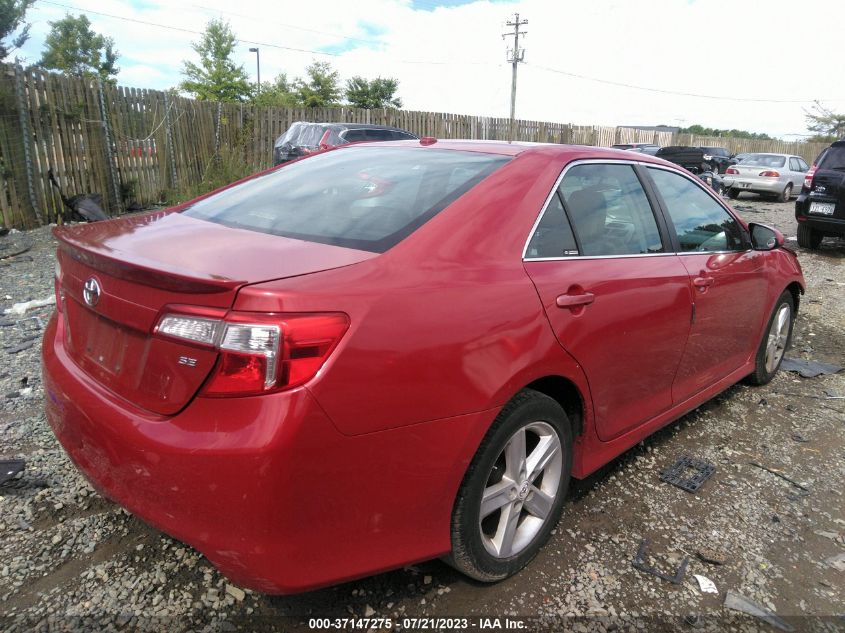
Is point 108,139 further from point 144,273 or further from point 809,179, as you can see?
point 809,179

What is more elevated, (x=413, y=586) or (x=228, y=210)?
(x=228, y=210)

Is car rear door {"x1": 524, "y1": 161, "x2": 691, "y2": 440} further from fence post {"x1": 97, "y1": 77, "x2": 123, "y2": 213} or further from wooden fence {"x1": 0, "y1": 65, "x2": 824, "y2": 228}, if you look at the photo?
fence post {"x1": 97, "y1": 77, "x2": 123, "y2": 213}

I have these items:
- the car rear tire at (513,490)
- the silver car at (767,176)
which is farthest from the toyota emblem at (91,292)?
the silver car at (767,176)

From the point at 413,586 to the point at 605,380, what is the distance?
111 centimetres

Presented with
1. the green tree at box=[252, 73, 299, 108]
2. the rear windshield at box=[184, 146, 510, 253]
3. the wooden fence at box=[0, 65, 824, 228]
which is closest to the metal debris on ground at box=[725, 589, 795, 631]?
the rear windshield at box=[184, 146, 510, 253]

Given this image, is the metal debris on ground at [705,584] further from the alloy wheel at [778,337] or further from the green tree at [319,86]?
the green tree at [319,86]

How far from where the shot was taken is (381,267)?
176 cm

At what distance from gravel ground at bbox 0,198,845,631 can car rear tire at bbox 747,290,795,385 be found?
70 cm

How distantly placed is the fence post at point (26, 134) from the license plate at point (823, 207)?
39.5 feet

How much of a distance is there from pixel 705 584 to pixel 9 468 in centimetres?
309

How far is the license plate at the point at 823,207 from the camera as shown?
9367 millimetres

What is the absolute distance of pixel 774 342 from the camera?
14.0 feet

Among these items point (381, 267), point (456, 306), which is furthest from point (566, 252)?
point (381, 267)

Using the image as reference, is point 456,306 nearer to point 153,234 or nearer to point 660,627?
point 153,234
